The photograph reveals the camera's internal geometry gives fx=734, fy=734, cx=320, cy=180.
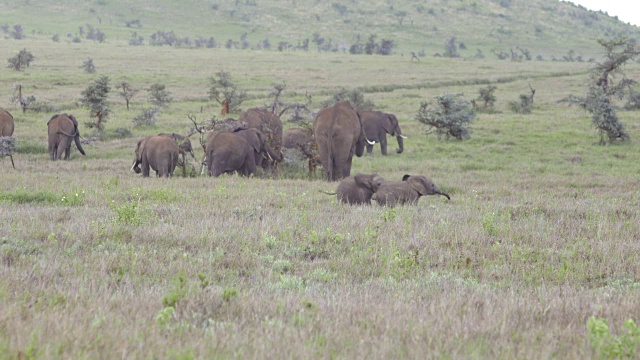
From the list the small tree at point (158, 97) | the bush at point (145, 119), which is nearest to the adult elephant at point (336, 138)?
the bush at point (145, 119)

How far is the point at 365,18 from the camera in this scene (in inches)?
5728

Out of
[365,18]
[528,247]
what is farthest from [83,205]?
[365,18]

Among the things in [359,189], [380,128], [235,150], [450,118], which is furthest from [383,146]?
[359,189]

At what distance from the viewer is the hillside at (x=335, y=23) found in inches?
4823

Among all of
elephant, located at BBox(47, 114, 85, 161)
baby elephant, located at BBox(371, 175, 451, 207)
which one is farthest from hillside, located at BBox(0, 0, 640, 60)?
baby elephant, located at BBox(371, 175, 451, 207)

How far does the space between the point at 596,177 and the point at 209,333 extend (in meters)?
15.9

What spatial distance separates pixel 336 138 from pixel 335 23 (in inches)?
4975

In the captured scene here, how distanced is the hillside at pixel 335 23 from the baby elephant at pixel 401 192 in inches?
3855

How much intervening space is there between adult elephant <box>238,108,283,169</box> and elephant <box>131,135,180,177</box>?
7.95 feet

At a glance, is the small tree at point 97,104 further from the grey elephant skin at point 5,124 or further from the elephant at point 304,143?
the elephant at point 304,143

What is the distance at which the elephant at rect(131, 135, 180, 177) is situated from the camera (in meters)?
17.4

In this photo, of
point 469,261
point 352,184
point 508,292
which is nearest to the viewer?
point 508,292

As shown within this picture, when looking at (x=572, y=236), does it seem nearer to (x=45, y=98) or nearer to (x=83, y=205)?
(x=83, y=205)

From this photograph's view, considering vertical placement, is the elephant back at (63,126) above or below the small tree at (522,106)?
below
